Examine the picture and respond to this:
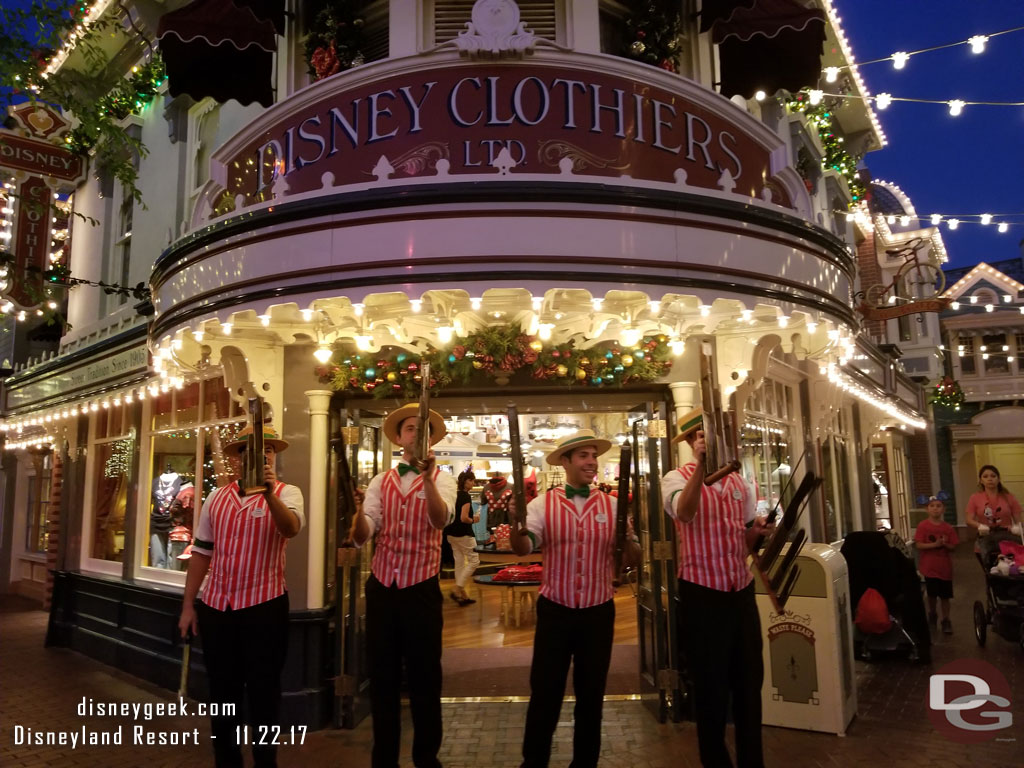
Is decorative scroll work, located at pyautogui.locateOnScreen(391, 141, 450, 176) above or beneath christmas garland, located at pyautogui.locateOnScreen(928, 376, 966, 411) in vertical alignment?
beneath

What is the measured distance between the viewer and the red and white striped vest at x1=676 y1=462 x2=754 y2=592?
3.77 m

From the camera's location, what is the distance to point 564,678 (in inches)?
148

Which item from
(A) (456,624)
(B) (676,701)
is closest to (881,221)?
(A) (456,624)

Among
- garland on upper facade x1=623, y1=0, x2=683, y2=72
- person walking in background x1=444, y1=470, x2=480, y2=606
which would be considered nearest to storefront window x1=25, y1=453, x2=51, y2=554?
person walking in background x1=444, y1=470, x2=480, y2=606

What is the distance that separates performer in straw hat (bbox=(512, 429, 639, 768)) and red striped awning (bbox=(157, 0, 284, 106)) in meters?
4.13

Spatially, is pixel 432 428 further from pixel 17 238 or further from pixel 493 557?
pixel 493 557

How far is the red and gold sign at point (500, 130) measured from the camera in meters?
4.14

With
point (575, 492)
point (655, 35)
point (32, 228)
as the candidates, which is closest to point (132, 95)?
point (32, 228)

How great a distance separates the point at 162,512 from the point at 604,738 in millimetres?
5298

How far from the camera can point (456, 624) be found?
916cm

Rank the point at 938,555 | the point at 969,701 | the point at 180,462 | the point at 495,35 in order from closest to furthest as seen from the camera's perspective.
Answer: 1. the point at 495,35
2. the point at 969,701
3. the point at 180,462
4. the point at 938,555

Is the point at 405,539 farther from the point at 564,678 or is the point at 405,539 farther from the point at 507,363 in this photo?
the point at 507,363

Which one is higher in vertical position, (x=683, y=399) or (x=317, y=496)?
(x=683, y=399)

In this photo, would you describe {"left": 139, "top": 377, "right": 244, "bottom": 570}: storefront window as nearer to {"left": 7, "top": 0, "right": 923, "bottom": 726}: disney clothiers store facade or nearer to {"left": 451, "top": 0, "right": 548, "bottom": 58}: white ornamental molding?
{"left": 7, "top": 0, "right": 923, "bottom": 726}: disney clothiers store facade
